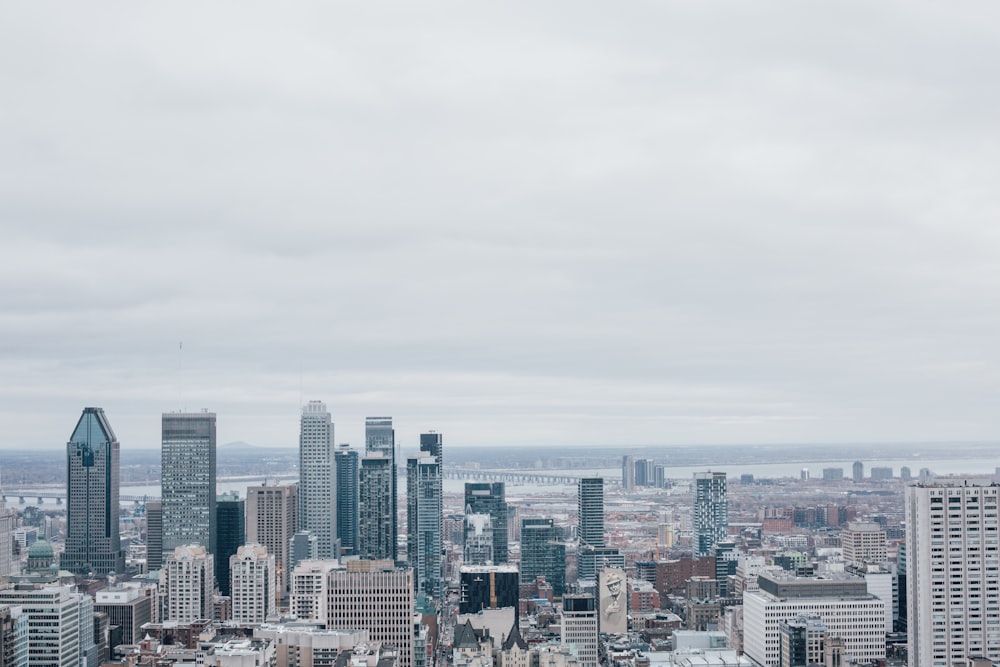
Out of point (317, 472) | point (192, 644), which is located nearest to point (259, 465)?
point (317, 472)

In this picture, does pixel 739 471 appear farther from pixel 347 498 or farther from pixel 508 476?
pixel 347 498

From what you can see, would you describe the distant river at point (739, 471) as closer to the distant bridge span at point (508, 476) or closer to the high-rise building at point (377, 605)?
the distant bridge span at point (508, 476)

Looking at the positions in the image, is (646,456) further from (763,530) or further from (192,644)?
(192,644)

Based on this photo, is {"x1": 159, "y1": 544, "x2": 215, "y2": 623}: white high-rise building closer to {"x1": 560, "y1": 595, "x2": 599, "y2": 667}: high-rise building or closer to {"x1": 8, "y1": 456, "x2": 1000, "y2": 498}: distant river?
{"x1": 560, "y1": 595, "x2": 599, "y2": 667}: high-rise building

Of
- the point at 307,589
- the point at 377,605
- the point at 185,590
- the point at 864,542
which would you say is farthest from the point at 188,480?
the point at 377,605

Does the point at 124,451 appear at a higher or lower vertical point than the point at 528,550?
higher

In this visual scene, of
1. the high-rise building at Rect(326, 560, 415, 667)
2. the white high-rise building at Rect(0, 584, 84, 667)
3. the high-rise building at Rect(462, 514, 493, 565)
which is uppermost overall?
the high-rise building at Rect(326, 560, 415, 667)

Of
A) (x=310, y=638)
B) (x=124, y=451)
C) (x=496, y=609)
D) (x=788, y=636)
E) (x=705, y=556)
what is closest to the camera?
(x=310, y=638)

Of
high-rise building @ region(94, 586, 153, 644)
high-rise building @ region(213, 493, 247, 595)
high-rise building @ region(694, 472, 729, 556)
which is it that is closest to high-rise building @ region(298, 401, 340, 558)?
high-rise building @ region(213, 493, 247, 595)
